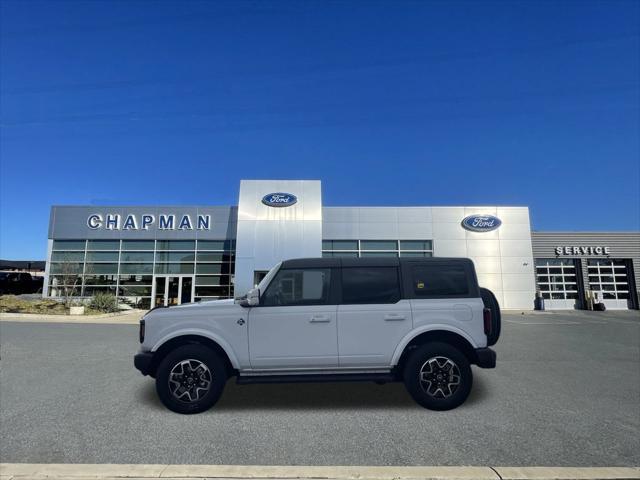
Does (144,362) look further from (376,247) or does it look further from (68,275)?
(68,275)

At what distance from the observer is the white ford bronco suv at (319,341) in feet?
14.6

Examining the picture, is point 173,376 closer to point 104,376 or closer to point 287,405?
point 287,405

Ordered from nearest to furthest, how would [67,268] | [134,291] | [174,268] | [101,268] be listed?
1. [67,268]
2. [134,291]
3. [101,268]
4. [174,268]

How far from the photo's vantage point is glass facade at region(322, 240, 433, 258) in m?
24.5

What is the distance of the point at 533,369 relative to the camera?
6695 mm

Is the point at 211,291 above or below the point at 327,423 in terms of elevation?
above

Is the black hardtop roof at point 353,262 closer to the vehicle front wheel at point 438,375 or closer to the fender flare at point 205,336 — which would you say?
the vehicle front wheel at point 438,375

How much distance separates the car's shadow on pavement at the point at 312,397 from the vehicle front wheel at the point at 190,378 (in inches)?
11.2

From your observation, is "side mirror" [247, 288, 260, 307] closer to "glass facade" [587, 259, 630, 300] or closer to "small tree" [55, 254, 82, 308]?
"small tree" [55, 254, 82, 308]

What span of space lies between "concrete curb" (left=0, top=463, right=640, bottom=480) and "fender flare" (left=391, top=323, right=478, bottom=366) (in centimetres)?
159

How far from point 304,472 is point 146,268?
24200mm

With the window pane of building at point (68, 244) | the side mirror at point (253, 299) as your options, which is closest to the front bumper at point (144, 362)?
the side mirror at point (253, 299)

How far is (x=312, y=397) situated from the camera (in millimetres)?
4941

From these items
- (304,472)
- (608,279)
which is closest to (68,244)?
(304,472)
